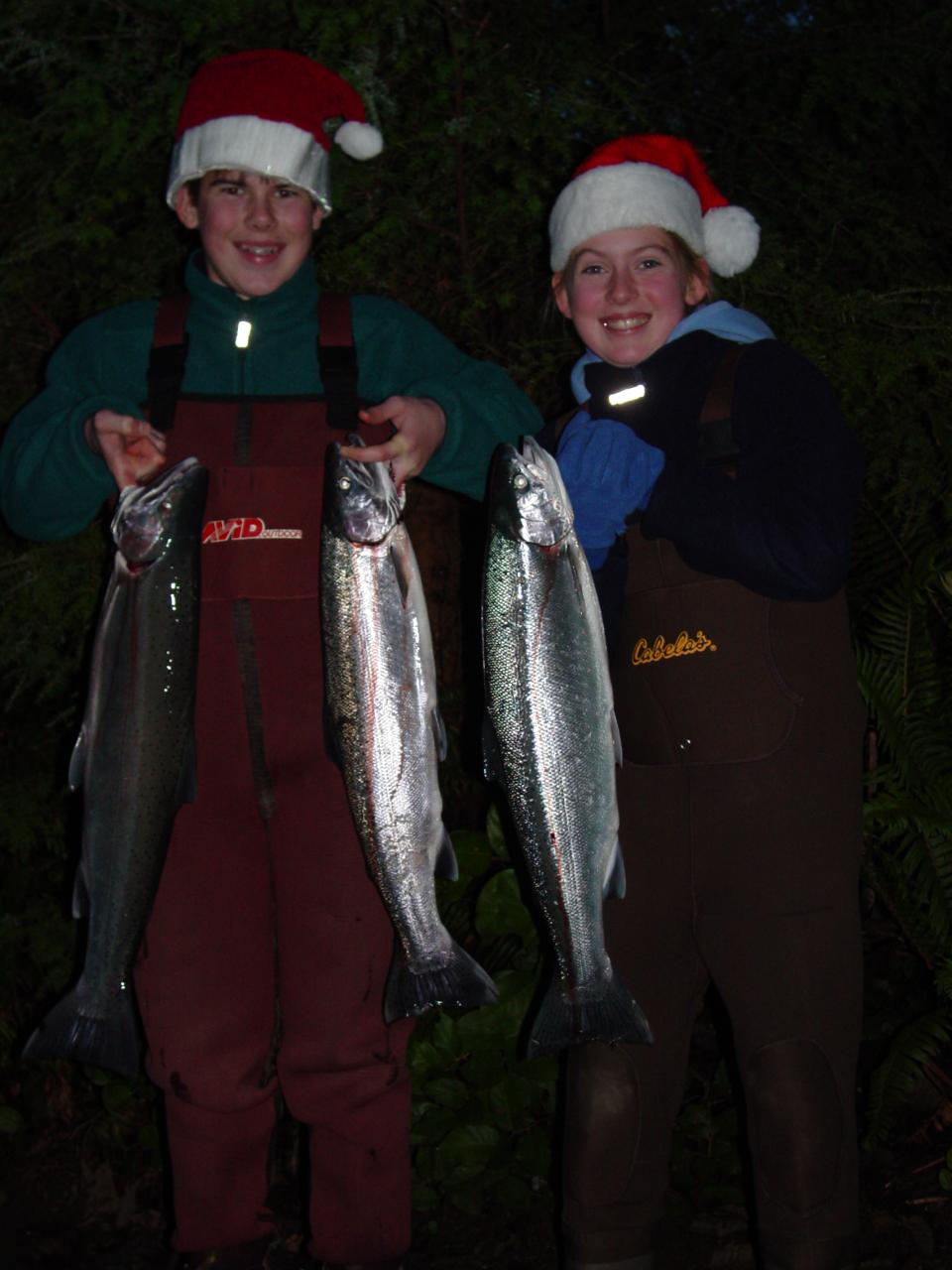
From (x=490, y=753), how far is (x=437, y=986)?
612mm

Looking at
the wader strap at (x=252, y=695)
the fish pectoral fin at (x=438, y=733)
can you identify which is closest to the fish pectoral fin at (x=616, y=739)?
the fish pectoral fin at (x=438, y=733)

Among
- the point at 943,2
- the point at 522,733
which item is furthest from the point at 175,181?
the point at 943,2

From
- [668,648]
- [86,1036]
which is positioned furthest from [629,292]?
[86,1036]

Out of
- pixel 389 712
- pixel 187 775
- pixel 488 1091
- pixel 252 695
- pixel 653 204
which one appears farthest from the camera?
pixel 488 1091

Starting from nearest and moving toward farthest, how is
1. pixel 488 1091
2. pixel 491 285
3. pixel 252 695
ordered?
pixel 252 695 → pixel 488 1091 → pixel 491 285

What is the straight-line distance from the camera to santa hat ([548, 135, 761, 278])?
3.27 meters

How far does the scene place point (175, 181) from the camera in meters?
3.29

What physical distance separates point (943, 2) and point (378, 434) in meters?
3.47

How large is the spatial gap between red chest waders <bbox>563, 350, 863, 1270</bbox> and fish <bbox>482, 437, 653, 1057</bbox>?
18cm

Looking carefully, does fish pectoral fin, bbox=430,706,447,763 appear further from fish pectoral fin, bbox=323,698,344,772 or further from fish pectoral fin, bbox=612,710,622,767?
fish pectoral fin, bbox=612,710,622,767

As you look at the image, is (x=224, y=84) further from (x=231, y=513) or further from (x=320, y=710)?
(x=320, y=710)

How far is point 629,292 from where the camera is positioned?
3.14 m

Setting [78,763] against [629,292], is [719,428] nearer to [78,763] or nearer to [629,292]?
[629,292]

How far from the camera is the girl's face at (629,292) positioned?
3.14m
